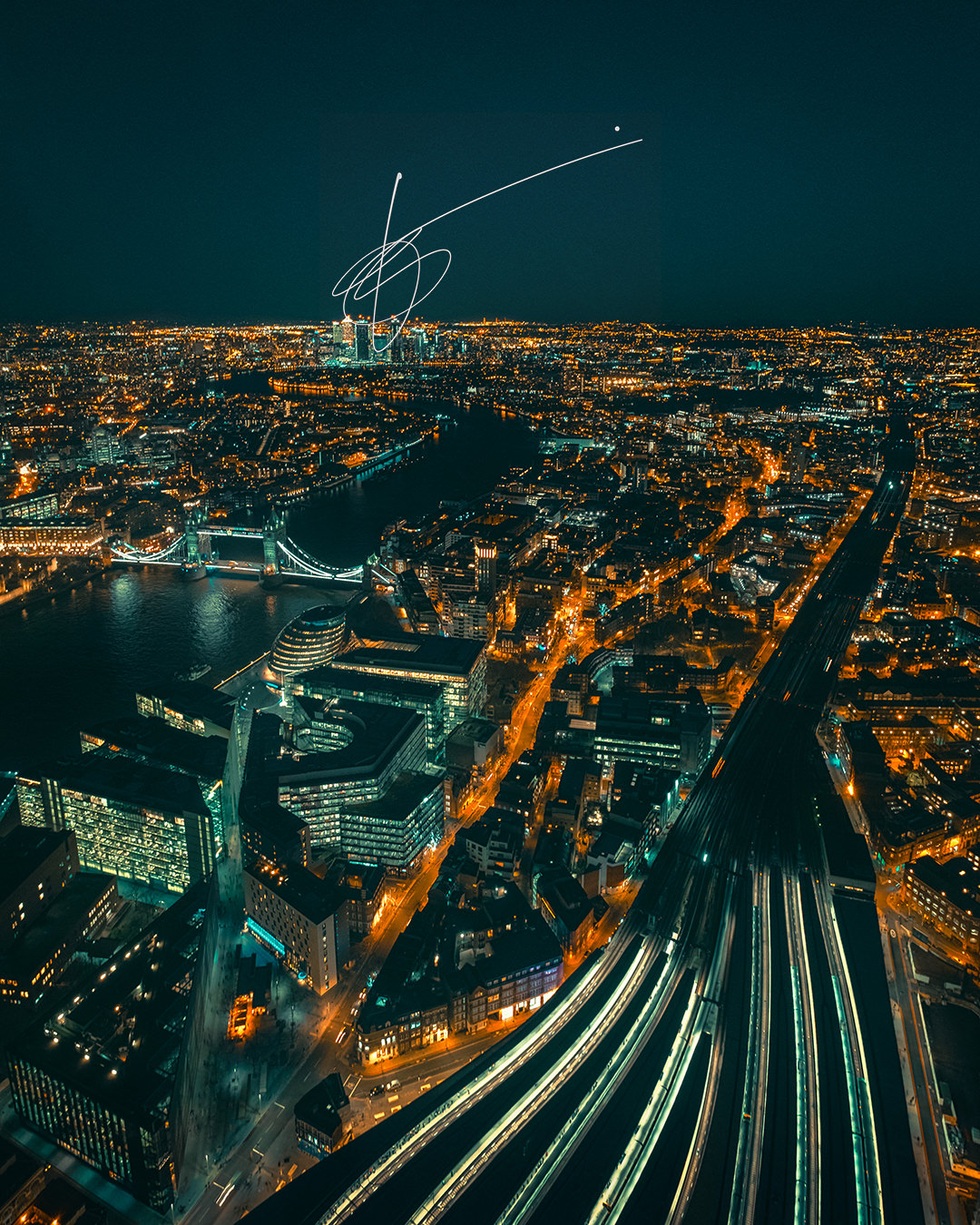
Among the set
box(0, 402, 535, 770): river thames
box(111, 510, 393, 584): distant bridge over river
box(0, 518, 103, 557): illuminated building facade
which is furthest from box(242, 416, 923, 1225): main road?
box(0, 518, 103, 557): illuminated building facade

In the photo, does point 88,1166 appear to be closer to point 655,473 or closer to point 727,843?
point 727,843

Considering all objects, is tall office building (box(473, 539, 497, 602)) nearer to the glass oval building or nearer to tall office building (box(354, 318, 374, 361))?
the glass oval building

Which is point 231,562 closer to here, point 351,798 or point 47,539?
point 47,539

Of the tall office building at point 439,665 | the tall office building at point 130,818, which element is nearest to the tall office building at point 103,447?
the tall office building at point 439,665

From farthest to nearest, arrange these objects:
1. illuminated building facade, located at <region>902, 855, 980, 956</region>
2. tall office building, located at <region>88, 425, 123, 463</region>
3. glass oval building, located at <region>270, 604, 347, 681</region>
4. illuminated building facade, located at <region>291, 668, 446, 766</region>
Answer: tall office building, located at <region>88, 425, 123, 463</region> < glass oval building, located at <region>270, 604, 347, 681</region> < illuminated building facade, located at <region>291, 668, 446, 766</region> < illuminated building facade, located at <region>902, 855, 980, 956</region>

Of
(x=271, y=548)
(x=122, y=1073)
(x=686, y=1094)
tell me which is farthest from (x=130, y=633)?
(x=686, y=1094)
